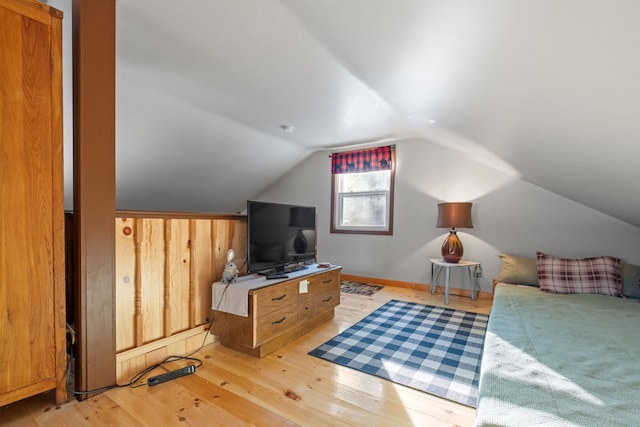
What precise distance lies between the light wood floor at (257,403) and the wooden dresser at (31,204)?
183 mm

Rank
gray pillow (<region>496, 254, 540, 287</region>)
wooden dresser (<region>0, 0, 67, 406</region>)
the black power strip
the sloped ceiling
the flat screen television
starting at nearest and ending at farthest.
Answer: the sloped ceiling, wooden dresser (<region>0, 0, 67, 406</region>), the black power strip, the flat screen television, gray pillow (<region>496, 254, 540, 287</region>)

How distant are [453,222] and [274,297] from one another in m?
2.38

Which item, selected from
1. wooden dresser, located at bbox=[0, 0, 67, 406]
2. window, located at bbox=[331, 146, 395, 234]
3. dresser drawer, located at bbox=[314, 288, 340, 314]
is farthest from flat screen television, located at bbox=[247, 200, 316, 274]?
window, located at bbox=[331, 146, 395, 234]

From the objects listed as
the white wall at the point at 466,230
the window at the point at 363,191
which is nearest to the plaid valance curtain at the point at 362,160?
the window at the point at 363,191

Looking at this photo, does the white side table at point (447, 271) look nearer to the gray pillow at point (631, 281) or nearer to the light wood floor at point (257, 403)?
the gray pillow at point (631, 281)

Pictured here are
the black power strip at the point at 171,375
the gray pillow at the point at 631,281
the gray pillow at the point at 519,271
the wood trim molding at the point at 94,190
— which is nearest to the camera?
the wood trim molding at the point at 94,190

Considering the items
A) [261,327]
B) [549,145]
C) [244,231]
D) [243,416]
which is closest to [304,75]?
[244,231]

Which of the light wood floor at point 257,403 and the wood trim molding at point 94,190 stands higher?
the wood trim molding at point 94,190

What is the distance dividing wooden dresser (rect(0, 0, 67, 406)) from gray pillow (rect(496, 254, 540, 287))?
379cm

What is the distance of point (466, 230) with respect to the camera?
3.69 meters

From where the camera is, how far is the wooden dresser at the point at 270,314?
194 cm

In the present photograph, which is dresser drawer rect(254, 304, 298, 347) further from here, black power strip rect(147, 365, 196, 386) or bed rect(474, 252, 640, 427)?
bed rect(474, 252, 640, 427)

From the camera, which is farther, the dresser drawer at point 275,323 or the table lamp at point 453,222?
the table lamp at point 453,222

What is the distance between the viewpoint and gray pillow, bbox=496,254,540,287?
9.68 feet
